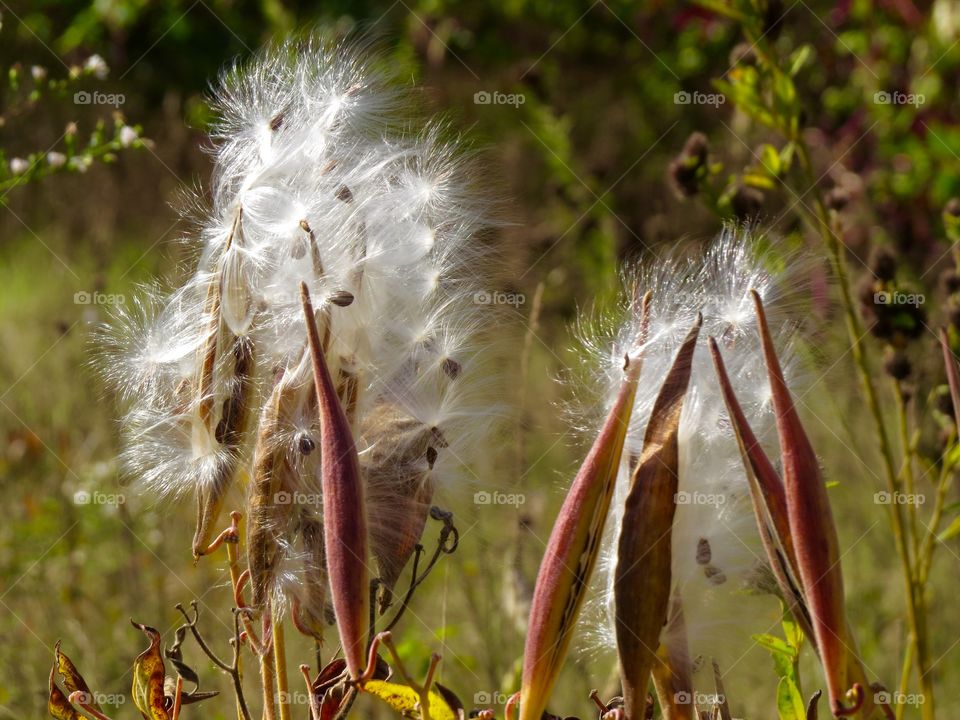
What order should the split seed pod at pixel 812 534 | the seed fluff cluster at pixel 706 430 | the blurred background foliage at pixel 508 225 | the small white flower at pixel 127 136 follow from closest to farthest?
the split seed pod at pixel 812 534 → the seed fluff cluster at pixel 706 430 → the small white flower at pixel 127 136 → the blurred background foliage at pixel 508 225

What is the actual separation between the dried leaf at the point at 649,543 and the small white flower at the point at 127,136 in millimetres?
1415

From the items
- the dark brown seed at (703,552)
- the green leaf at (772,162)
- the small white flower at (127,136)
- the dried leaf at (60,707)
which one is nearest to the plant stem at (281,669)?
the dried leaf at (60,707)

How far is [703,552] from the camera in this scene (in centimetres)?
125

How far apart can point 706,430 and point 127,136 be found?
1401 mm

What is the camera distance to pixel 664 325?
132 cm

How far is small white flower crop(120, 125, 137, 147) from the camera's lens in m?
2.14

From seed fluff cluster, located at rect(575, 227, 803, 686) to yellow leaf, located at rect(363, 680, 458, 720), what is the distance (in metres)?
0.22

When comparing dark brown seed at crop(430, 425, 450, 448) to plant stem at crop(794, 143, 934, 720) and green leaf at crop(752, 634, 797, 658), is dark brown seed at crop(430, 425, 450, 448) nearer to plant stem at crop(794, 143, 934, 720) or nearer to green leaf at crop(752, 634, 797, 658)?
green leaf at crop(752, 634, 797, 658)

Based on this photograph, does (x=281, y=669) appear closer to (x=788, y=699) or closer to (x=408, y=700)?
(x=408, y=700)

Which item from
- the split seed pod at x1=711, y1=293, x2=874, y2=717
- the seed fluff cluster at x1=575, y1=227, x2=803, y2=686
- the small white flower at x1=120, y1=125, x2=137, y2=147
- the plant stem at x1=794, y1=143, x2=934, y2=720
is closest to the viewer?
the split seed pod at x1=711, y1=293, x2=874, y2=717

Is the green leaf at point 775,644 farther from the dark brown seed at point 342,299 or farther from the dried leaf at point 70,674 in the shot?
the dried leaf at point 70,674

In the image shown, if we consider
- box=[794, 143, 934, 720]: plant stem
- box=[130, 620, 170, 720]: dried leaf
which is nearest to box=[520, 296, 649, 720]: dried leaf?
box=[130, 620, 170, 720]: dried leaf

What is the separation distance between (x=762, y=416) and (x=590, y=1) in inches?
329

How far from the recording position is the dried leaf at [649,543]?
109 centimetres
